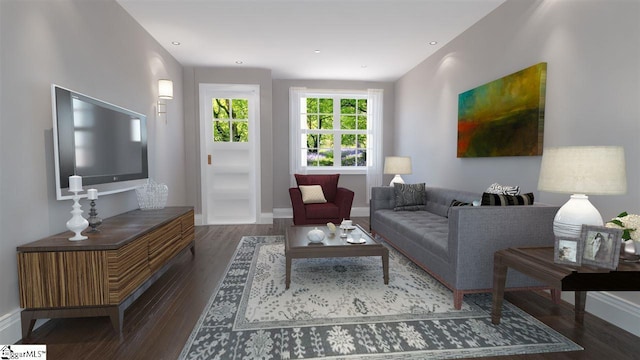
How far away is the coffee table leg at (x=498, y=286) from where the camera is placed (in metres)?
2.14

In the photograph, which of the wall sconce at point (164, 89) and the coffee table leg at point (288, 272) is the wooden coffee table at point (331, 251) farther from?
the wall sconce at point (164, 89)

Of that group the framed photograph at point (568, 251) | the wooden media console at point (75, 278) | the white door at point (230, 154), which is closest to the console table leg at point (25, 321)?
the wooden media console at point (75, 278)

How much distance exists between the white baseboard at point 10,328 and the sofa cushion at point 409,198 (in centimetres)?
382

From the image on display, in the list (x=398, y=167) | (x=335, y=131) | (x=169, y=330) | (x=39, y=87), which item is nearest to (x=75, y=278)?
(x=169, y=330)

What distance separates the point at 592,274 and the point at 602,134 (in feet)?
4.07

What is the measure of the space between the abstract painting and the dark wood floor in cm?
142

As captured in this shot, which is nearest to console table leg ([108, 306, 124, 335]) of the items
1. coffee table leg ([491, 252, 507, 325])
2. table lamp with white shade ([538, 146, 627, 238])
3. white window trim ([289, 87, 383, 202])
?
coffee table leg ([491, 252, 507, 325])

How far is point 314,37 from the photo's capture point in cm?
413

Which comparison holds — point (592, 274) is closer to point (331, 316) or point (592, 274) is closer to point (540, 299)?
point (540, 299)

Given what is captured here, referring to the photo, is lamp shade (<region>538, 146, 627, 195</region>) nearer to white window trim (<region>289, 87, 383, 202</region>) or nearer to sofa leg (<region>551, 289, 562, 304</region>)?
sofa leg (<region>551, 289, 562, 304</region>)

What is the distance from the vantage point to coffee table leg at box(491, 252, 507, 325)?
2.14 metres

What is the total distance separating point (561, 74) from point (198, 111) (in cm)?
509

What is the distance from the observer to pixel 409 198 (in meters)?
4.31

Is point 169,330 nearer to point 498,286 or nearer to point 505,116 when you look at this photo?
point 498,286
